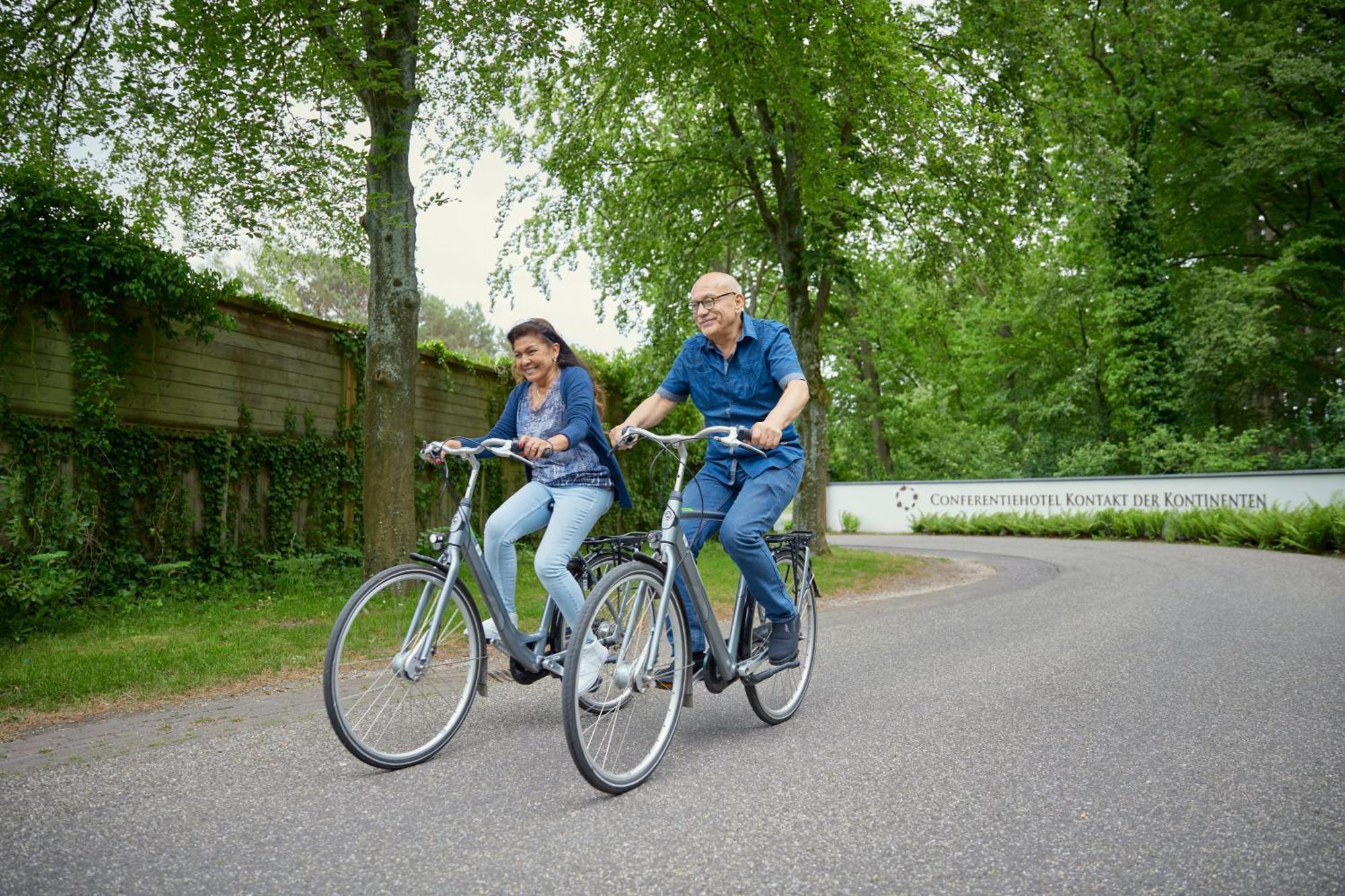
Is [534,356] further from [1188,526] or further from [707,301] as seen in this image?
[1188,526]

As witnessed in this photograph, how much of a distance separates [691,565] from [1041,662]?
3.38 m

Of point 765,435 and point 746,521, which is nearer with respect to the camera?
point 765,435

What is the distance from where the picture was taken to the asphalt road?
279 cm

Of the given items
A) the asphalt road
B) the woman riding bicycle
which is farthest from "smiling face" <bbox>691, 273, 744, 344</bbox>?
the asphalt road

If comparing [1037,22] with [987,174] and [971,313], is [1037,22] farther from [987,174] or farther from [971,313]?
[971,313]

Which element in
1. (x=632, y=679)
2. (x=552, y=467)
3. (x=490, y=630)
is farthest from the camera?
(x=552, y=467)

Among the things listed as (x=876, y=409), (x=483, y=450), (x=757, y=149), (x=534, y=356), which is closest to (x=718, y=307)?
(x=534, y=356)

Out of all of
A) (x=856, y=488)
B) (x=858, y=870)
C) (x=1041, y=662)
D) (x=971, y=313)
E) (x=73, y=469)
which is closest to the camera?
(x=858, y=870)

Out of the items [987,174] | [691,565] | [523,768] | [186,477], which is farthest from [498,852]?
[987,174]

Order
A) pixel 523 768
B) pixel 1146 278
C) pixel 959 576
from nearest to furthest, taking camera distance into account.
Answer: pixel 523 768 < pixel 959 576 < pixel 1146 278

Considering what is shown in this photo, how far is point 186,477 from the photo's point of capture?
9891mm

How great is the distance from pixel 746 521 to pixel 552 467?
3.68ft

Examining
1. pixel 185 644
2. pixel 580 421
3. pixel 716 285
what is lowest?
pixel 185 644

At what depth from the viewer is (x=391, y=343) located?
922 cm
